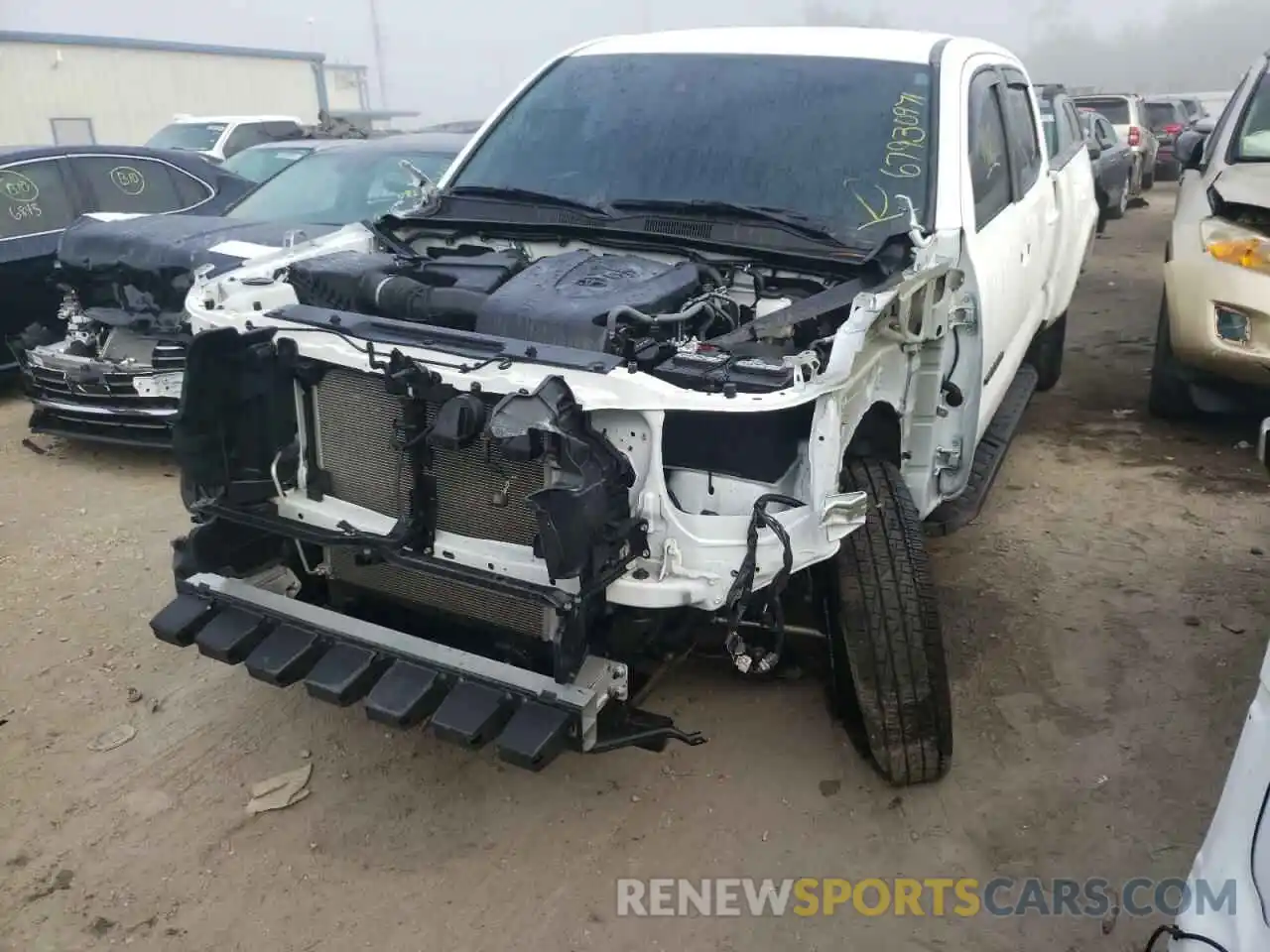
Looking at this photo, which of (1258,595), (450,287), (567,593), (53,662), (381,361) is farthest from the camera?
(1258,595)

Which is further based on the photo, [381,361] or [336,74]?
[336,74]

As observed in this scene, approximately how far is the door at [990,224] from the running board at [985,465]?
0.44 ft

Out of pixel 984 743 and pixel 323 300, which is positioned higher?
pixel 323 300

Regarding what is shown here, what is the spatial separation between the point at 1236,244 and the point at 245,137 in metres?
11.8

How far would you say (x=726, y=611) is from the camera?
253 cm

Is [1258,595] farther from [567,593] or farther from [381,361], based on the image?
[381,361]

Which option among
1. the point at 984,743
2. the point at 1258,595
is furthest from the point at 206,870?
the point at 1258,595

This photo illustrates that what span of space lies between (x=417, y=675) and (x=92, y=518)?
9.83 feet

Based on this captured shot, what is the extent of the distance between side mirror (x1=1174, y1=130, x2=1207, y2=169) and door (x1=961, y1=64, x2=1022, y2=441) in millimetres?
2482

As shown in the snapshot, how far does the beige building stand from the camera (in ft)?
73.5

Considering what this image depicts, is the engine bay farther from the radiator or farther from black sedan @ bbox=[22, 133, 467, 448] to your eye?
black sedan @ bbox=[22, 133, 467, 448]

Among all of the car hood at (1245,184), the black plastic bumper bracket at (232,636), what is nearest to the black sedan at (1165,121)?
the car hood at (1245,184)

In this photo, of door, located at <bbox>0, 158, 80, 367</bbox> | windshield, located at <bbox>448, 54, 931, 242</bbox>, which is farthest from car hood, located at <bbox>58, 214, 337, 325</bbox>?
windshield, located at <bbox>448, 54, 931, 242</bbox>

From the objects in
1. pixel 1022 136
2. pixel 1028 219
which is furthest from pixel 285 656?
pixel 1022 136
